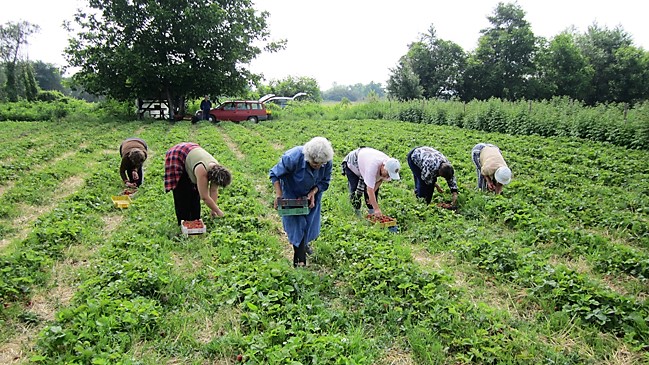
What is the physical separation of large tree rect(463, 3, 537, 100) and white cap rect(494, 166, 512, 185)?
3778 cm

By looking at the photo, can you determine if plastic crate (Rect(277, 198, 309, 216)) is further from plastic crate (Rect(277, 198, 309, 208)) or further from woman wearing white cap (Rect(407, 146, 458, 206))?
woman wearing white cap (Rect(407, 146, 458, 206))

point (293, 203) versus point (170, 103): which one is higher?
point (170, 103)

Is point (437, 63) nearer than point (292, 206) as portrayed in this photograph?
No

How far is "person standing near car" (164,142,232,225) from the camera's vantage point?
17.5ft

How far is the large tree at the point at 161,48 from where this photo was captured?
2311cm

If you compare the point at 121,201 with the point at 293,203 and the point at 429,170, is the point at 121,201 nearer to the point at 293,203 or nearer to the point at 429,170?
the point at 293,203

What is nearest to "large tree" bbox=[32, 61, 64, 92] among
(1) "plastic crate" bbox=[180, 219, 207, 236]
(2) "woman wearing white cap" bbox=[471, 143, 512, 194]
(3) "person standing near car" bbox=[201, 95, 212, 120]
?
(3) "person standing near car" bbox=[201, 95, 212, 120]

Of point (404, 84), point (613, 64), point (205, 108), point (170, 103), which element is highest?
point (613, 64)

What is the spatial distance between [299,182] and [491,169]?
4064 millimetres

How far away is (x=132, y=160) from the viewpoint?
7094mm

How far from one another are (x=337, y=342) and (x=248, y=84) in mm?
25409

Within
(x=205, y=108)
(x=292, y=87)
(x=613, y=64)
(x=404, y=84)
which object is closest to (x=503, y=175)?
(x=205, y=108)

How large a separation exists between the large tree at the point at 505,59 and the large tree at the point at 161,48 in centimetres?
2631

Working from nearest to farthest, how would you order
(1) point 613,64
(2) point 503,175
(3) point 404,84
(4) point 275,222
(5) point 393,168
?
(5) point 393,168, (4) point 275,222, (2) point 503,175, (3) point 404,84, (1) point 613,64
